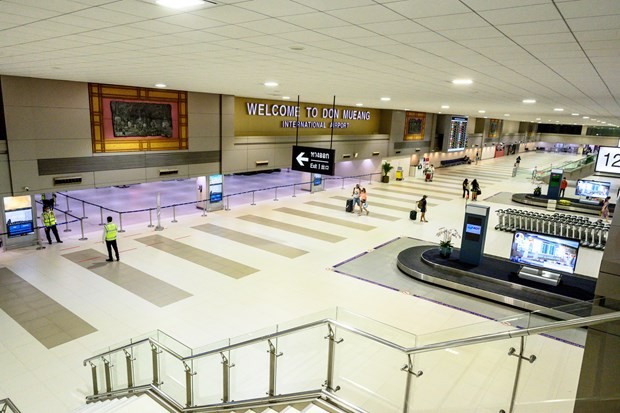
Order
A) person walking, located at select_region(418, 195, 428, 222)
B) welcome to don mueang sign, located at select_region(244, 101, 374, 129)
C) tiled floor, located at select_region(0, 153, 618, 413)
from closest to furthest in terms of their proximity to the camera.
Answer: tiled floor, located at select_region(0, 153, 618, 413) < person walking, located at select_region(418, 195, 428, 222) < welcome to don mueang sign, located at select_region(244, 101, 374, 129)

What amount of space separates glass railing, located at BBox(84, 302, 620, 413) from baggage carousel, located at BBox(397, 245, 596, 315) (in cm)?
397

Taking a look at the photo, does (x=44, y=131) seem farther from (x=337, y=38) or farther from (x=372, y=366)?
(x=372, y=366)

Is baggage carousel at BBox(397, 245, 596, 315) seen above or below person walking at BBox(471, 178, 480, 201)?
below

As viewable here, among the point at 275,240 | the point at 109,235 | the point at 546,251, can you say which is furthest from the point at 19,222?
the point at 546,251

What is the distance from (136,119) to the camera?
43.9 ft

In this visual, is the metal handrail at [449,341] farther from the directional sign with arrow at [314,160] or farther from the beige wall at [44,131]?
the beige wall at [44,131]

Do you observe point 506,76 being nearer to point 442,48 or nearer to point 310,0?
point 442,48

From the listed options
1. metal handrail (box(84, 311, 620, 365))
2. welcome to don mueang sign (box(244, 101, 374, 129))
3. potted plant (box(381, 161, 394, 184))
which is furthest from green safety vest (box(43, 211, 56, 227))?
potted plant (box(381, 161, 394, 184))

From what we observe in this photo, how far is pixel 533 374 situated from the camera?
3.70 meters

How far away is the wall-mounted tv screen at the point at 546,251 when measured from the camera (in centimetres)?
905

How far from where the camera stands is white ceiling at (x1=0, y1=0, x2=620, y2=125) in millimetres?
3340

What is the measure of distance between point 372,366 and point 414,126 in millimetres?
26973

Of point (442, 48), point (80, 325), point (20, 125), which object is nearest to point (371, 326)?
point (442, 48)

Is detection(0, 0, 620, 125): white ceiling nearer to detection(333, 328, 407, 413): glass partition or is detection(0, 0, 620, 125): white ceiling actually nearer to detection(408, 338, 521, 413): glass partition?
detection(408, 338, 521, 413): glass partition
